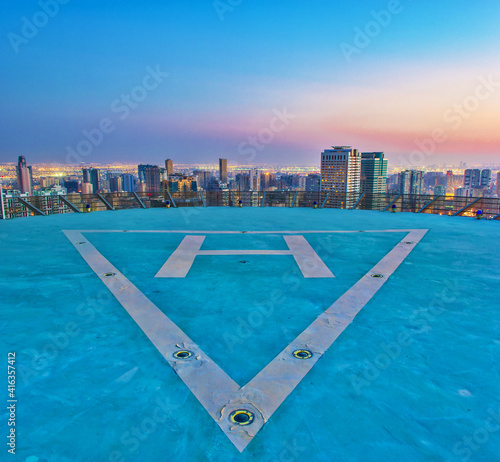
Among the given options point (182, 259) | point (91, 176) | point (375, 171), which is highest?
point (375, 171)

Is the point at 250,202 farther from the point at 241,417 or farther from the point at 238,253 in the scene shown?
the point at 241,417

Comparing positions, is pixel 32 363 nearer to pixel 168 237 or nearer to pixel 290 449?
pixel 290 449

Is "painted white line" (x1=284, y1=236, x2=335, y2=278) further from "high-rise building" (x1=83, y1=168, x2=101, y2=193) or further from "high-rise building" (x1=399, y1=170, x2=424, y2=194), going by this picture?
"high-rise building" (x1=83, y1=168, x2=101, y2=193)


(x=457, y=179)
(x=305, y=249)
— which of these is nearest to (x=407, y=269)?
(x=305, y=249)

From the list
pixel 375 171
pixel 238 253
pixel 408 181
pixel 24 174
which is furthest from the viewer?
pixel 375 171

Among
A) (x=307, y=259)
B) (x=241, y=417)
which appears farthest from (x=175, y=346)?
(x=307, y=259)

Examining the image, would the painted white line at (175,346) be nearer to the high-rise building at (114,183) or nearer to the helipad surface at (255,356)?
the helipad surface at (255,356)
